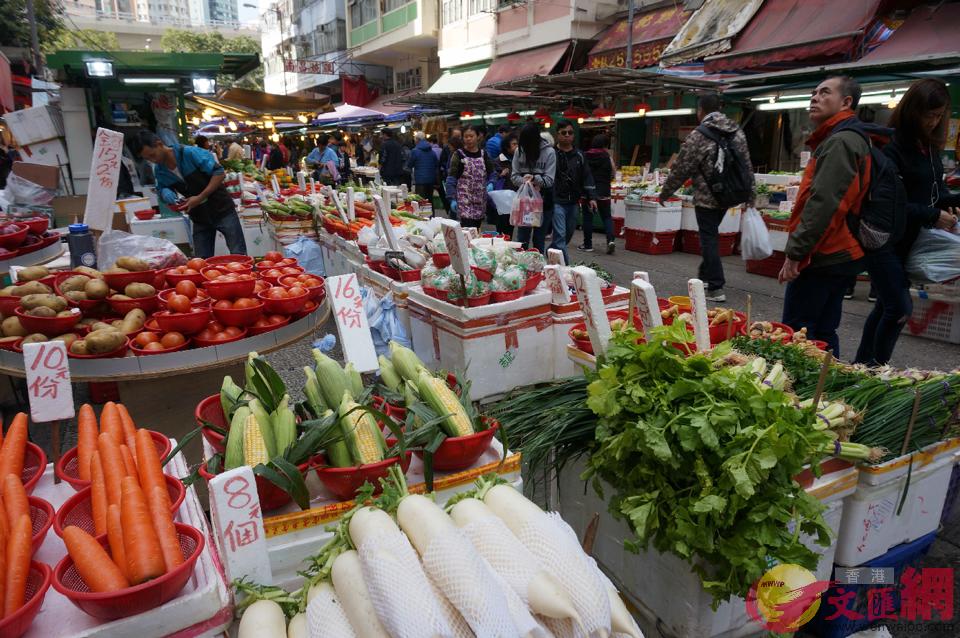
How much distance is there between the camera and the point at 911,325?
5.77 m

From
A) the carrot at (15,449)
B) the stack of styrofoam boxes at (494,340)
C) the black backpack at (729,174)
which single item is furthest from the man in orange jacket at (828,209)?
the carrot at (15,449)

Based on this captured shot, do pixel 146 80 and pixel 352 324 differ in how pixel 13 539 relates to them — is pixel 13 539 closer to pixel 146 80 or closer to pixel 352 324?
pixel 352 324

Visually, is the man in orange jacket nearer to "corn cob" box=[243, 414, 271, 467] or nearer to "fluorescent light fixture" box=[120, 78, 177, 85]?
"corn cob" box=[243, 414, 271, 467]

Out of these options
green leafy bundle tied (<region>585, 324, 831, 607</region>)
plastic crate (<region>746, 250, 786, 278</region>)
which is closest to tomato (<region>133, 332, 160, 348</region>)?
green leafy bundle tied (<region>585, 324, 831, 607</region>)

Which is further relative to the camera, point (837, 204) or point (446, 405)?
point (837, 204)

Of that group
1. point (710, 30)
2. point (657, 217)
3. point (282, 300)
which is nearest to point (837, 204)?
point (282, 300)

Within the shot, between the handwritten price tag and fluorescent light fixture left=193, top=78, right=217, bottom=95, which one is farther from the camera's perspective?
fluorescent light fixture left=193, top=78, right=217, bottom=95

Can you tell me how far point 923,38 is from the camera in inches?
374

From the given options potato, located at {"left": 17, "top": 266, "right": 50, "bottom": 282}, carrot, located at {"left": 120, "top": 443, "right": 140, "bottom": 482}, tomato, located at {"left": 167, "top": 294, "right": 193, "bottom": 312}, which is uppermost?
potato, located at {"left": 17, "top": 266, "right": 50, "bottom": 282}

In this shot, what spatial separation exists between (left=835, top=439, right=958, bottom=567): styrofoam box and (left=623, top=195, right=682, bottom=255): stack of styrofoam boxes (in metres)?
7.27

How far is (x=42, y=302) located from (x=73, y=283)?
0.24m

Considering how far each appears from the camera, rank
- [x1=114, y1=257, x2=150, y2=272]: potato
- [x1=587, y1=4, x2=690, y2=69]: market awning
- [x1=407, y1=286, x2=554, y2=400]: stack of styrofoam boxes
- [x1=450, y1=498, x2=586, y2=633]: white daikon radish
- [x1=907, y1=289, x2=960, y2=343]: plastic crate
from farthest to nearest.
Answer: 1. [x1=587, y1=4, x2=690, y2=69]: market awning
2. [x1=907, y1=289, x2=960, y2=343]: plastic crate
3. [x1=407, y1=286, x2=554, y2=400]: stack of styrofoam boxes
4. [x1=114, y1=257, x2=150, y2=272]: potato
5. [x1=450, y1=498, x2=586, y2=633]: white daikon radish

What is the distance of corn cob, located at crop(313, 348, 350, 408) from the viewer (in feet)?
7.29

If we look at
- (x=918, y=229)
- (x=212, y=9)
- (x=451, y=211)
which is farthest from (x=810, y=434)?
(x=212, y=9)
